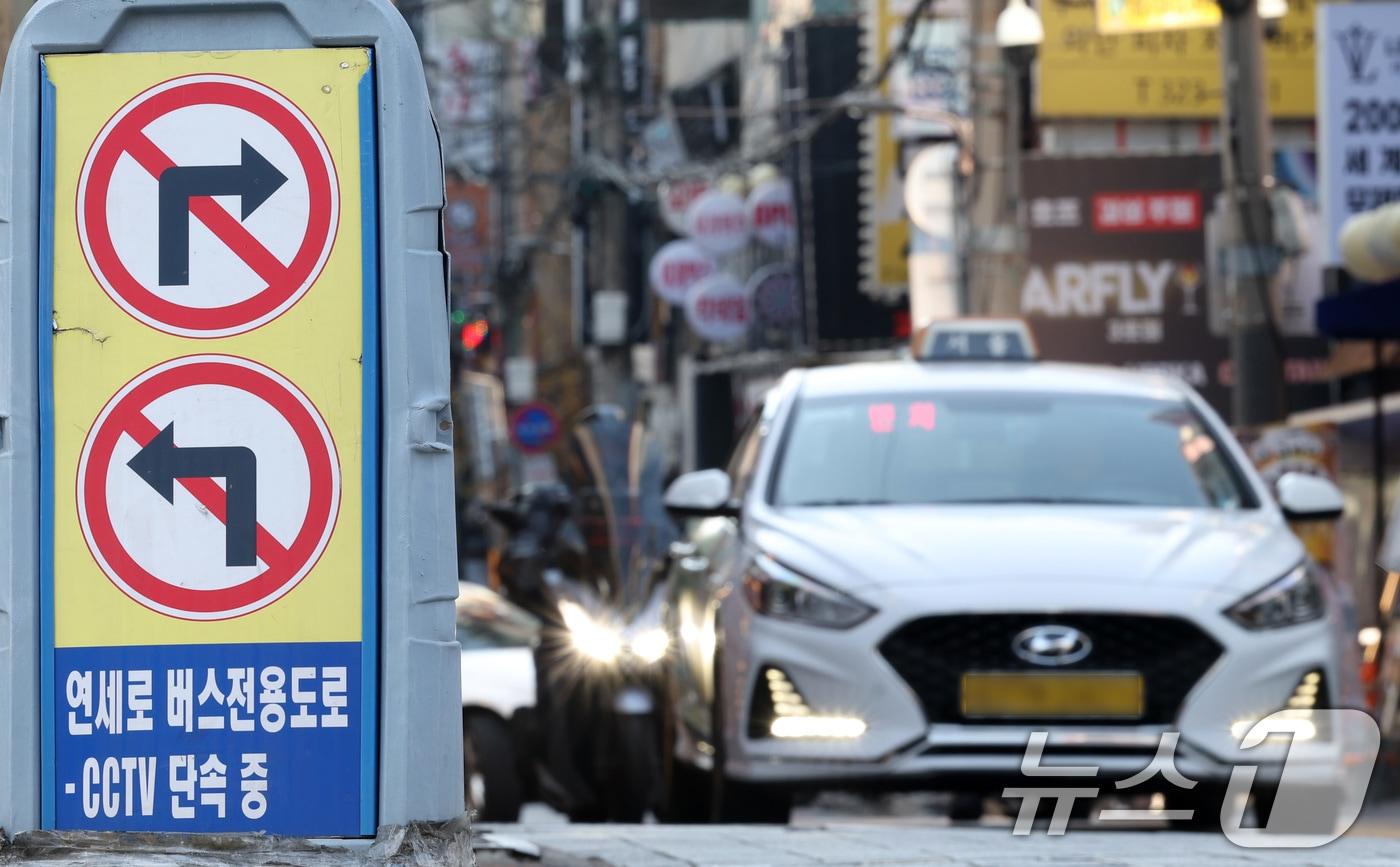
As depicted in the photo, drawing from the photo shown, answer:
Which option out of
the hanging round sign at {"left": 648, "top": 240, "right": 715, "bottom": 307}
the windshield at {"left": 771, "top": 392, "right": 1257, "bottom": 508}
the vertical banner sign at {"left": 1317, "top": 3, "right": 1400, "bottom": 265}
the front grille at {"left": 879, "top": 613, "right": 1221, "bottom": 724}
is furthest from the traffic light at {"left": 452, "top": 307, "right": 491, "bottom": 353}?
the front grille at {"left": 879, "top": 613, "right": 1221, "bottom": 724}

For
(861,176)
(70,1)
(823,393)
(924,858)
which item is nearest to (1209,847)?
(924,858)

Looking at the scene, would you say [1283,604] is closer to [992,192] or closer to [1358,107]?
[1358,107]

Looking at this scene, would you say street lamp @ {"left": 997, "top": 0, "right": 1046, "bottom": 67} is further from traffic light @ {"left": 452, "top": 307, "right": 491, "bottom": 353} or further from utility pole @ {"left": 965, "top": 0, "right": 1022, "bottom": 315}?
traffic light @ {"left": 452, "top": 307, "right": 491, "bottom": 353}

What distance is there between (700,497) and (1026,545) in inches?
46.9

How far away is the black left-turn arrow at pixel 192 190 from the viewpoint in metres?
4.43

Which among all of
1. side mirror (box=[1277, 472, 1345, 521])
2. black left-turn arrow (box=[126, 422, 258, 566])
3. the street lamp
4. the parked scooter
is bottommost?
the parked scooter

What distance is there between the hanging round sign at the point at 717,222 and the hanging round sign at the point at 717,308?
1012 mm

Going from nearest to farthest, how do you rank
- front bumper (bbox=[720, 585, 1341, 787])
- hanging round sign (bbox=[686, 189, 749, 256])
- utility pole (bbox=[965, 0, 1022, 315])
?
1. front bumper (bbox=[720, 585, 1341, 787])
2. utility pole (bbox=[965, 0, 1022, 315])
3. hanging round sign (bbox=[686, 189, 749, 256])

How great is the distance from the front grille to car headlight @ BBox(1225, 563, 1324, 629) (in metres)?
0.16

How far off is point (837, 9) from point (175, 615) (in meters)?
38.9

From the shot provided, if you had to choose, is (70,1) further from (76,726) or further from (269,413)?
(76,726)

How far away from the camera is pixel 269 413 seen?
4.40 meters

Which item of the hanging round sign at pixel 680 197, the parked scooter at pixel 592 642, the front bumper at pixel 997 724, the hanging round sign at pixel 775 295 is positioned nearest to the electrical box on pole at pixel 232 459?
the front bumper at pixel 997 724

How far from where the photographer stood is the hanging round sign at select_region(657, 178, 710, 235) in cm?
4150
